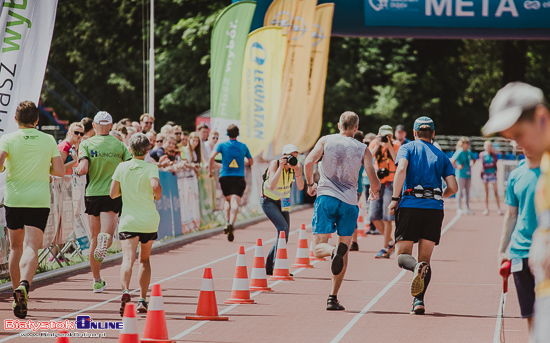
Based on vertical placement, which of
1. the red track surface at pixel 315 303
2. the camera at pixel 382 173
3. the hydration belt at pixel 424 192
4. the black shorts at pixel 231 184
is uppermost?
the hydration belt at pixel 424 192

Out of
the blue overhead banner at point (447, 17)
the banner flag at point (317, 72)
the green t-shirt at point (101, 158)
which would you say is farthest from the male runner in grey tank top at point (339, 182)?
the blue overhead banner at point (447, 17)

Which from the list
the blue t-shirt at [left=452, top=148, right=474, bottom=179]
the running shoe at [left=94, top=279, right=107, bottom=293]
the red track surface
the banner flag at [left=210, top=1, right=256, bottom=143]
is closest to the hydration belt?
the red track surface

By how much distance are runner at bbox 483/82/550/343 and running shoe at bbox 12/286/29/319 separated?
231 inches

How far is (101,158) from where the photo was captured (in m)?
11.1

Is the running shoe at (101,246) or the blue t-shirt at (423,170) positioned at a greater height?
the blue t-shirt at (423,170)

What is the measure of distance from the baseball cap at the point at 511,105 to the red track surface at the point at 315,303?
181 inches

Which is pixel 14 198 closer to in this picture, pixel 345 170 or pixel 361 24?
pixel 345 170

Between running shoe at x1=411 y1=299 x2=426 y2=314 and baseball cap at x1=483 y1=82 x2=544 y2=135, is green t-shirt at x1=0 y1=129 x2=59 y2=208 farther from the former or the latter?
baseball cap at x1=483 y1=82 x2=544 y2=135

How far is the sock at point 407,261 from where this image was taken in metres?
9.93

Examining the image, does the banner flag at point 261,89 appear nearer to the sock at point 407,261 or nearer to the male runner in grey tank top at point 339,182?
the male runner in grey tank top at point 339,182

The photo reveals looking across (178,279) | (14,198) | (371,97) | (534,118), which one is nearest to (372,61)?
(371,97)

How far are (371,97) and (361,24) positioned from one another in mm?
20501

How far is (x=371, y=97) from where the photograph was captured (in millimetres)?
44656

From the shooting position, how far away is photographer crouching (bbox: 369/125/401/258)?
16.1 m
